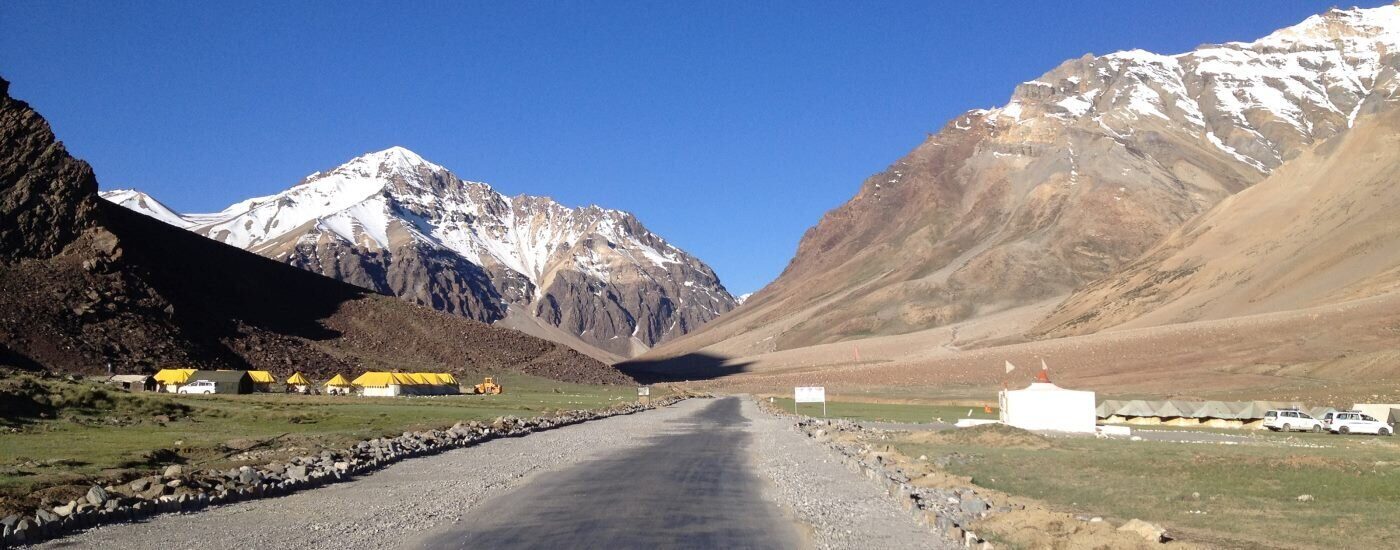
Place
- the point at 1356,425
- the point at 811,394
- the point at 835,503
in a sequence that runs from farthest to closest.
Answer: the point at 811,394
the point at 1356,425
the point at 835,503

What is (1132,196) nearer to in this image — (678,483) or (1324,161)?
(1324,161)

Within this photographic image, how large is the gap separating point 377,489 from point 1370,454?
89.3 ft

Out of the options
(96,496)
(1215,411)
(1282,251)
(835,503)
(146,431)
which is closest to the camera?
(96,496)

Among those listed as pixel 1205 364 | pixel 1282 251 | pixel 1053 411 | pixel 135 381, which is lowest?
pixel 1053 411

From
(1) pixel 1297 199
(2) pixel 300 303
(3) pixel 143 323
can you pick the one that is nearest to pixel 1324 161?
(1) pixel 1297 199

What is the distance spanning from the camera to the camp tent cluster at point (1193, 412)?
51125 millimetres

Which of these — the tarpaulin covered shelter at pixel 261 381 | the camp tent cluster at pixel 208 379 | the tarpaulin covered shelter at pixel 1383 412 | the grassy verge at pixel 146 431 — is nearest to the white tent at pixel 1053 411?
the tarpaulin covered shelter at pixel 1383 412

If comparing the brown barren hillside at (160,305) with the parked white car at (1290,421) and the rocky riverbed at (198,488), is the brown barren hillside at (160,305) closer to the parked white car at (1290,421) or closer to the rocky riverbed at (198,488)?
the rocky riverbed at (198,488)

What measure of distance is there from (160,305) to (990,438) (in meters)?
77.0

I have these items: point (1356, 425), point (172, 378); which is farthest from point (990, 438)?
point (172, 378)

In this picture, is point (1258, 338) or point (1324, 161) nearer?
point (1258, 338)

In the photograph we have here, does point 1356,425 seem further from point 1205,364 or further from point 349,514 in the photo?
point 349,514

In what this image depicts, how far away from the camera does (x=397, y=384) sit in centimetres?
8369

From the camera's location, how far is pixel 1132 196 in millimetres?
194500
